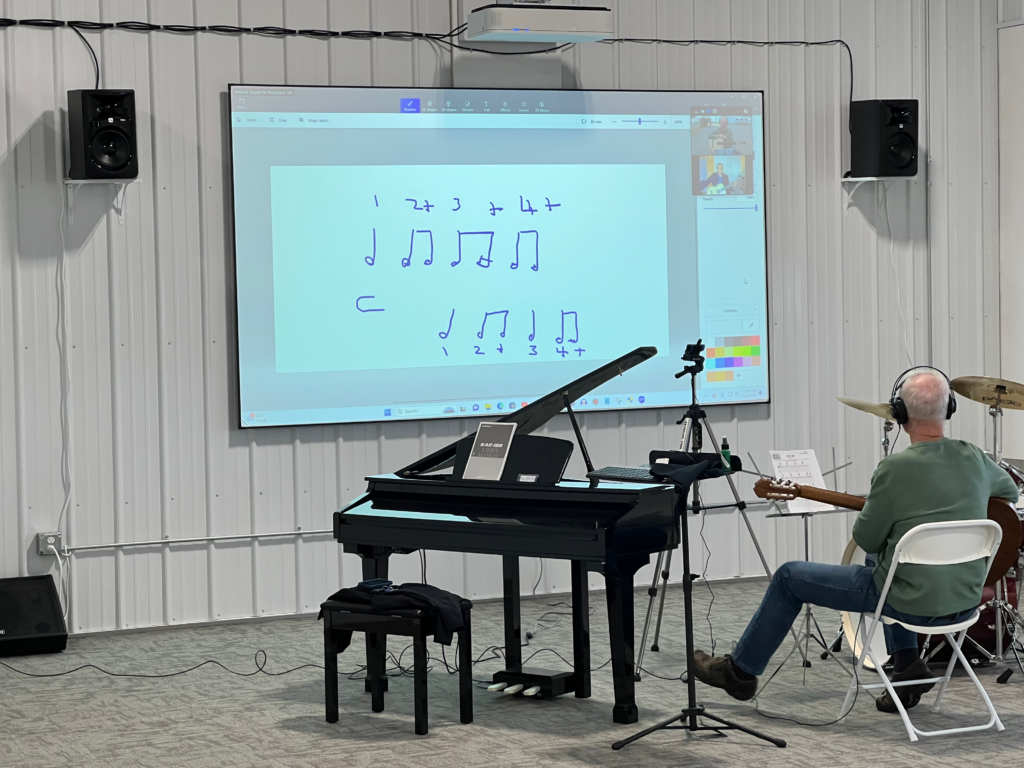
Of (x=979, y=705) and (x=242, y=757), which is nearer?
(x=242, y=757)

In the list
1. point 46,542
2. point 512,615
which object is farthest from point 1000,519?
point 46,542

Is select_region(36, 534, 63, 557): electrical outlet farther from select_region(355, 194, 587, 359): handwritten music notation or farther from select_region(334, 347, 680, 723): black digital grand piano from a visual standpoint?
select_region(334, 347, 680, 723): black digital grand piano

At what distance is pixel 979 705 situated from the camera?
4836 millimetres

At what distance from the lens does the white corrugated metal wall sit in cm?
621

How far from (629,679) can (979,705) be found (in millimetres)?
1295

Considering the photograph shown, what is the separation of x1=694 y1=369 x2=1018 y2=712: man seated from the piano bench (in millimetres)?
869

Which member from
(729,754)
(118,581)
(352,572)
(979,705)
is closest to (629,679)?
(729,754)

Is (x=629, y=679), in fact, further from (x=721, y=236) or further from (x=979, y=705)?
(x=721, y=236)

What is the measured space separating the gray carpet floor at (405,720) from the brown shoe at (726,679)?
9 cm

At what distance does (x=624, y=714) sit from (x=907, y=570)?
1.10m

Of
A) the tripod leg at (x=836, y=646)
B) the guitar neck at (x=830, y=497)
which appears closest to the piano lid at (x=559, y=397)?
the guitar neck at (x=830, y=497)

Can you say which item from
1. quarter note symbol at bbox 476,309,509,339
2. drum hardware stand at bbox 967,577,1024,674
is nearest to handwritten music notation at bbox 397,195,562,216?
quarter note symbol at bbox 476,309,509,339

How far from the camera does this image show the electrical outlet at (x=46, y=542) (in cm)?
621

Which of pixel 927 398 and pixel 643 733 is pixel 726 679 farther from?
pixel 927 398
